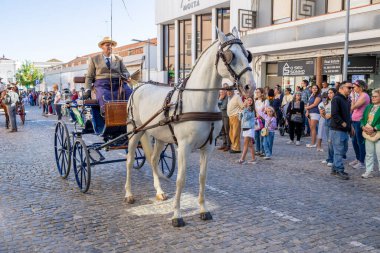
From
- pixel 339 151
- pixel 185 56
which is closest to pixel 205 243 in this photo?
pixel 339 151

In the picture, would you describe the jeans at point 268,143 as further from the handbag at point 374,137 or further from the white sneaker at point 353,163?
the handbag at point 374,137

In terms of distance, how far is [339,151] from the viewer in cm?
739

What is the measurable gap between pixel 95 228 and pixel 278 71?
1677 cm

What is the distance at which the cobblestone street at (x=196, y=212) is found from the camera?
415cm

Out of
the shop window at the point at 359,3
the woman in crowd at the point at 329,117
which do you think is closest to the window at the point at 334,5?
the shop window at the point at 359,3

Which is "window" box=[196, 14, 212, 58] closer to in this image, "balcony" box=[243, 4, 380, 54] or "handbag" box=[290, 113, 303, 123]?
"balcony" box=[243, 4, 380, 54]

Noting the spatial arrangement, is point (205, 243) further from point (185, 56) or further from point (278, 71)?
point (185, 56)

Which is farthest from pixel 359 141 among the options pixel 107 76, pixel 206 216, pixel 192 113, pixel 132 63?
pixel 132 63

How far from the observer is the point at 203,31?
27.4 metres

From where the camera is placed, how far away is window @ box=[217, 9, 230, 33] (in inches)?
983

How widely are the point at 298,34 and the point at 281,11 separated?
3.00 metres

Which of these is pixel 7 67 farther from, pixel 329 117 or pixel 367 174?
pixel 367 174

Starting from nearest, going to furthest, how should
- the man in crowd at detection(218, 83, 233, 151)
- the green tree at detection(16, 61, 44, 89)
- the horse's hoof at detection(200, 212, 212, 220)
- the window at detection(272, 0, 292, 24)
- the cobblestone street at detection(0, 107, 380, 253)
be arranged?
the cobblestone street at detection(0, 107, 380, 253), the horse's hoof at detection(200, 212, 212, 220), the man in crowd at detection(218, 83, 233, 151), the window at detection(272, 0, 292, 24), the green tree at detection(16, 61, 44, 89)

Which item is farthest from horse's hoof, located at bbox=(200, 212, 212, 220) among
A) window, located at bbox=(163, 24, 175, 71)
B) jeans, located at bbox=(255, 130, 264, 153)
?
window, located at bbox=(163, 24, 175, 71)
